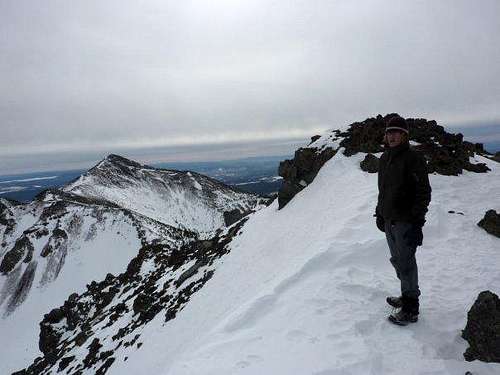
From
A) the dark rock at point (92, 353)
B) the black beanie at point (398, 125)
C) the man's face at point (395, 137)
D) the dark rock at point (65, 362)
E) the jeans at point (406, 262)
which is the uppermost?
the black beanie at point (398, 125)

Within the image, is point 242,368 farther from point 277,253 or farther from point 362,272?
point 277,253

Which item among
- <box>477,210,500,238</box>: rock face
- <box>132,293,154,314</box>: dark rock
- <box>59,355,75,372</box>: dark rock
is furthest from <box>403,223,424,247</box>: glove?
<box>59,355,75,372</box>: dark rock

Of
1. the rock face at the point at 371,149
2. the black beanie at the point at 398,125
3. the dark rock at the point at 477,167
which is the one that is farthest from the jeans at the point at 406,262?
the dark rock at the point at 477,167

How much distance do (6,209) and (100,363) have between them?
14780 cm

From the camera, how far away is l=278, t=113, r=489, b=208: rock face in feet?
66.3

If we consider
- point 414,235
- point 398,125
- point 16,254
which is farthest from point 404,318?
point 16,254

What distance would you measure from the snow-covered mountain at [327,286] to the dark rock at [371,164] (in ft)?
0.44

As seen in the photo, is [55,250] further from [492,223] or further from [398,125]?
[398,125]

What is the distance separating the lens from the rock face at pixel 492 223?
12259 mm

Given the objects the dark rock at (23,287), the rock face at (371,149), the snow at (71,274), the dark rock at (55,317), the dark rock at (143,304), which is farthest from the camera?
the dark rock at (23,287)

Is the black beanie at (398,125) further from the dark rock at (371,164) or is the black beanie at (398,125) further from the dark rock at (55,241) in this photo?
the dark rock at (55,241)

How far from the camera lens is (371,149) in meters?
24.3

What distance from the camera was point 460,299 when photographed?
326 inches

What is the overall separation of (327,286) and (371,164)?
1393 centimetres
